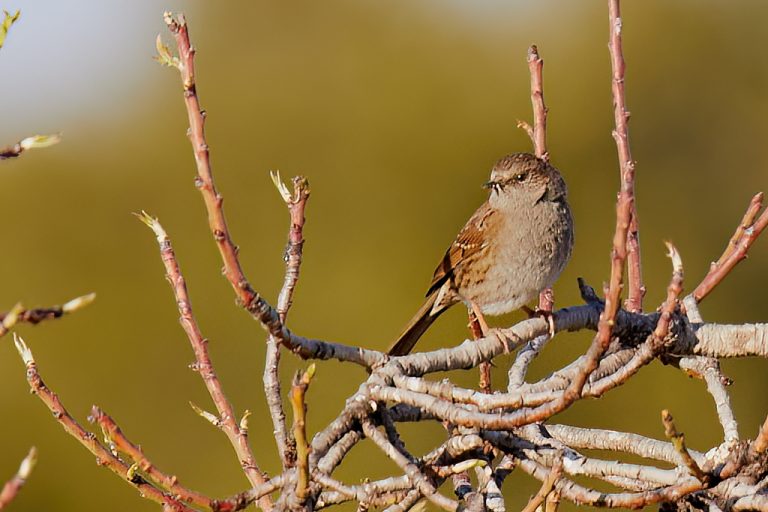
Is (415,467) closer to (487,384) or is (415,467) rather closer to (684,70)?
(487,384)

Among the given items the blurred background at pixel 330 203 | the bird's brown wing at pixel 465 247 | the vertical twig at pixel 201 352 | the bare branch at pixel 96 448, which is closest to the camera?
the bare branch at pixel 96 448

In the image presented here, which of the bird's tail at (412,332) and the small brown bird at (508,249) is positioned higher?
the small brown bird at (508,249)

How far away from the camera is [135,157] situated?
1383 cm

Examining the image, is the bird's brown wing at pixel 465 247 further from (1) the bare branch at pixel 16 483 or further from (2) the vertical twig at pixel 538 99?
(1) the bare branch at pixel 16 483

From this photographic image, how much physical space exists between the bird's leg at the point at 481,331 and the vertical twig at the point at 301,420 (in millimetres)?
1318

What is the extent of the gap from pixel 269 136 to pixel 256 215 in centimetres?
151

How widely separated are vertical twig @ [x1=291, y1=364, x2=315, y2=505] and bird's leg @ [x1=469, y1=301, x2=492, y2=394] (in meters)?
1.32

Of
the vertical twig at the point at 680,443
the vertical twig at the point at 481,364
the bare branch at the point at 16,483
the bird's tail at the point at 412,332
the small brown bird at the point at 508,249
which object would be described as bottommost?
the vertical twig at the point at 680,443

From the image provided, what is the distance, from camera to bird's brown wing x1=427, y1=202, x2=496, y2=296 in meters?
5.52

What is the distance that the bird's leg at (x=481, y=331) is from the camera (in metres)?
3.89

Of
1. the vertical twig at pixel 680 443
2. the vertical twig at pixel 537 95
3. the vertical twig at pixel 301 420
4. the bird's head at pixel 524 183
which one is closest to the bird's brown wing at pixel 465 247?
the bird's head at pixel 524 183

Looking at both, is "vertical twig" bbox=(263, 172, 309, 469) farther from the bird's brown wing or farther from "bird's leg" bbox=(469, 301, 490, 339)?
the bird's brown wing

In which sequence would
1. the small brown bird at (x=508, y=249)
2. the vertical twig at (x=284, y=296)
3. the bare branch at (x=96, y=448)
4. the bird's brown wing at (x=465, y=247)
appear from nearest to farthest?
the bare branch at (x=96, y=448)
the vertical twig at (x=284, y=296)
the small brown bird at (x=508, y=249)
the bird's brown wing at (x=465, y=247)

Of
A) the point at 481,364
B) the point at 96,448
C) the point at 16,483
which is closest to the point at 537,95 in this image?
the point at 481,364
